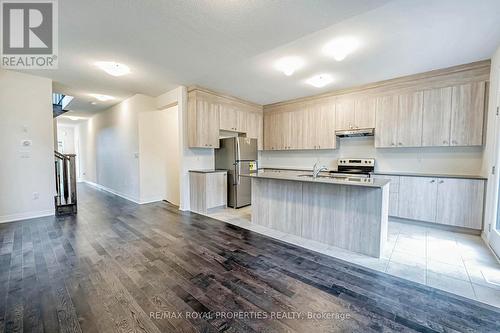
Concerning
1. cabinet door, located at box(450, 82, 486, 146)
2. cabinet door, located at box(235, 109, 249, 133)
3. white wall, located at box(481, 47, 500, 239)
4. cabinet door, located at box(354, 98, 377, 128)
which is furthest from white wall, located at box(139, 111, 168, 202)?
white wall, located at box(481, 47, 500, 239)

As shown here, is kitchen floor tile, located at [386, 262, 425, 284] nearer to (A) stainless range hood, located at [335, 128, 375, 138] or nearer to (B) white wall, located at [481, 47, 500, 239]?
(B) white wall, located at [481, 47, 500, 239]

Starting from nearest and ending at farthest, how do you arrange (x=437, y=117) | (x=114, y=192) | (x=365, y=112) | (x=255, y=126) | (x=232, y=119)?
1. (x=437, y=117)
2. (x=365, y=112)
3. (x=232, y=119)
4. (x=255, y=126)
5. (x=114, y=192)

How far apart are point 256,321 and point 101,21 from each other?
11.5 ft

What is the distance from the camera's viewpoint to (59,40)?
2.87 m

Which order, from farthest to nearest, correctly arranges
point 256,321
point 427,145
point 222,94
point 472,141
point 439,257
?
point 222,94
point 427,145
point 472,141
point 439,257
point 256,321

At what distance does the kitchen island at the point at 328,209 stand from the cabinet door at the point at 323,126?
2218 millimetres

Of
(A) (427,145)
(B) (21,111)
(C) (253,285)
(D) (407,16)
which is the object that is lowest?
(C) (253,285)

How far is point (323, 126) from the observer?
17.3 ft

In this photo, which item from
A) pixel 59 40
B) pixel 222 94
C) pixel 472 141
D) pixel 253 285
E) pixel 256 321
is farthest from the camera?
pixel 222 94

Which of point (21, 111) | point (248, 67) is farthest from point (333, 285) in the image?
point (21, 111)

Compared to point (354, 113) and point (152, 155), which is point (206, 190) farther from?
point (354, 113)

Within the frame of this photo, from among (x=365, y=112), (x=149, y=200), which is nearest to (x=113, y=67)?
(x=149, y=200)

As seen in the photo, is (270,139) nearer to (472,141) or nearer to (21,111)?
(472,141)

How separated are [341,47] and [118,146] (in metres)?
6.59
